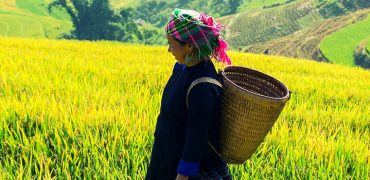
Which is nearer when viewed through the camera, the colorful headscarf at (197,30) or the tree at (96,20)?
the colorful headscarf at (197,30)

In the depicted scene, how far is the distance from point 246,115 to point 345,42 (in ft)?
196

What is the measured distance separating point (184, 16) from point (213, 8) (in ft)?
→ 394

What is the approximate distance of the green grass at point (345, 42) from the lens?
168 feet

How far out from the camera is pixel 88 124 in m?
2.71

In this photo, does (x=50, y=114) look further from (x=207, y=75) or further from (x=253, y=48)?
(x=253, y=48)

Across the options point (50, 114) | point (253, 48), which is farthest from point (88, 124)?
point (253, 48)

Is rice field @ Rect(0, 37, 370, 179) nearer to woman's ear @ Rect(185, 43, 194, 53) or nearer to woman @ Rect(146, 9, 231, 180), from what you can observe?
woman @ Rect(146, 9, 231, 180)

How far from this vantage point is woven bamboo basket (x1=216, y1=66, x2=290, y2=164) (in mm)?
1587

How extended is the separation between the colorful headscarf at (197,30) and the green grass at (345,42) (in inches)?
2010

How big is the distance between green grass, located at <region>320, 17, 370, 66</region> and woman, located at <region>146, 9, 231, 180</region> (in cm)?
5103

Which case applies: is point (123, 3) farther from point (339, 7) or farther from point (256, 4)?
point (339, 7)

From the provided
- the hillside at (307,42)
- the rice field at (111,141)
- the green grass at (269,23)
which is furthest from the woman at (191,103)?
the green grass at (269,23)

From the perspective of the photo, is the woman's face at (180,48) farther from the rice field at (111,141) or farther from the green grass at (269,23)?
the green grass at (269,23)

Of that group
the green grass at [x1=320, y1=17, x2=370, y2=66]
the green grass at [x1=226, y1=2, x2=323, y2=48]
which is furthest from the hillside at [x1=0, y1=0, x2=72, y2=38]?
the green grass at [x1=320, y1=17, x2=370, y2=66]
